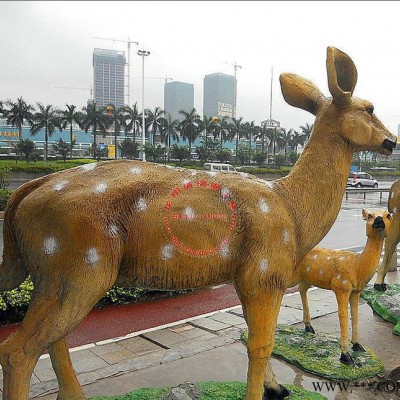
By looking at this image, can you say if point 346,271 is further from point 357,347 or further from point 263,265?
point 263,265

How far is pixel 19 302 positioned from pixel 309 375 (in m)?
3.84

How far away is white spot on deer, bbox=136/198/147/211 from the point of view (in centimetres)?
260

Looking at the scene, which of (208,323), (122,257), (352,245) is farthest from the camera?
(352,245)

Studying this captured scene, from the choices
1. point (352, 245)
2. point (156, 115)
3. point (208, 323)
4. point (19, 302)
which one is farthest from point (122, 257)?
point (156, 115)

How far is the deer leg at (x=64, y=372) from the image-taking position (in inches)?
118

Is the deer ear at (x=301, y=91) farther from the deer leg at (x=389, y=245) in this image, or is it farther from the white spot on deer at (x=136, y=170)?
the deer leg at (x=389, y=245)

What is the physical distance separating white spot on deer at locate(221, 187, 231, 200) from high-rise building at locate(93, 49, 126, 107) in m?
61.6

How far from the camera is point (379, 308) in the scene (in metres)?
6.14

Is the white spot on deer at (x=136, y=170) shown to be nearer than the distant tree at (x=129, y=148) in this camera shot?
Yes

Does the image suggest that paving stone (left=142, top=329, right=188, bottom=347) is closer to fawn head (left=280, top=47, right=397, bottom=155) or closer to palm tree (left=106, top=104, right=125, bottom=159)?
fawn head (left=280, top=47, right=397, bottom=155)

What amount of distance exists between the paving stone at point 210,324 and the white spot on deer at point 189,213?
3226 mm

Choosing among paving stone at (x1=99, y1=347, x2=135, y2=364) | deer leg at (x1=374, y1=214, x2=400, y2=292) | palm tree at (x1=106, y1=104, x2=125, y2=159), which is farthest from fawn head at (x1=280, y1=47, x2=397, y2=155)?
palm tree at (x1=106, y1=104, x2=125, y2=159)

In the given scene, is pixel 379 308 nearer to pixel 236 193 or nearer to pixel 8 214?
pixel 236 193

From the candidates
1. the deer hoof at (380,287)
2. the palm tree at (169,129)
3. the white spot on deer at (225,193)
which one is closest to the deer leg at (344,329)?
the white spot on deer at (225,193)
